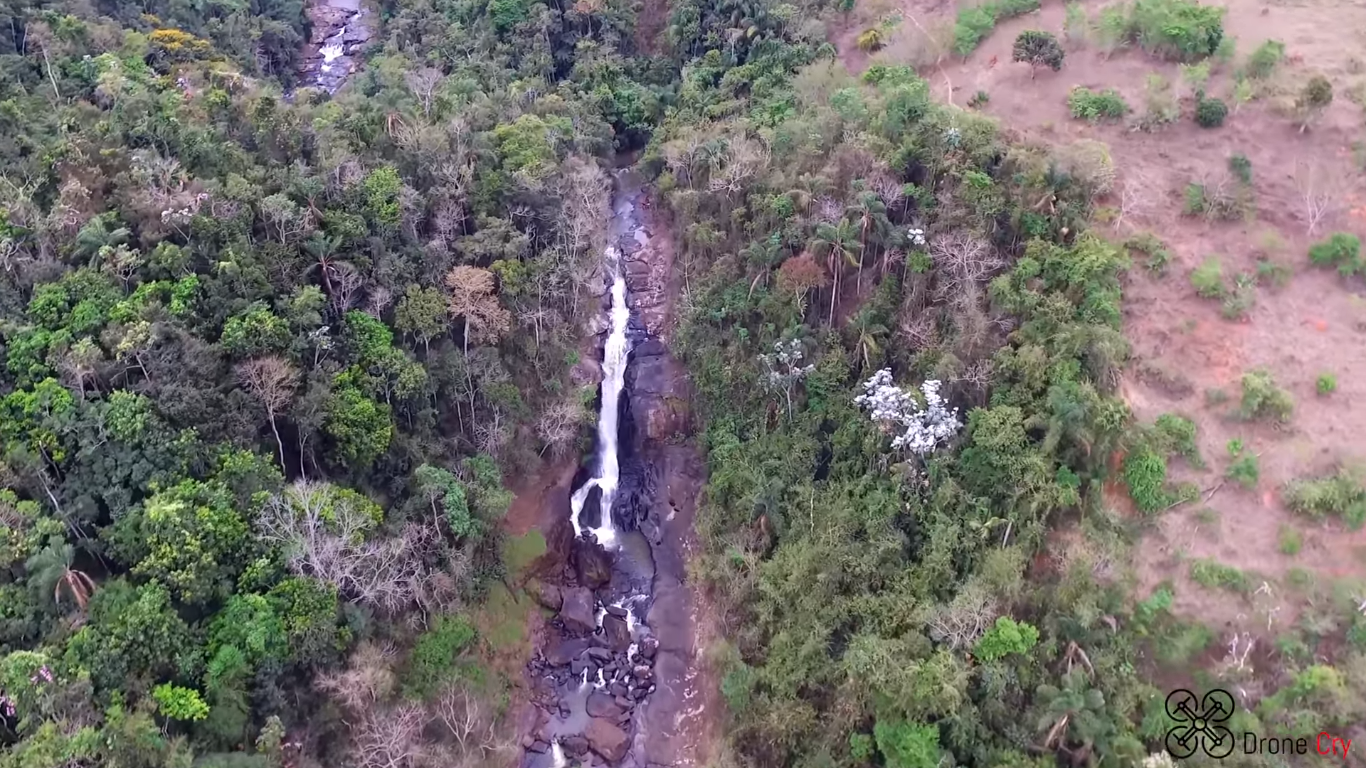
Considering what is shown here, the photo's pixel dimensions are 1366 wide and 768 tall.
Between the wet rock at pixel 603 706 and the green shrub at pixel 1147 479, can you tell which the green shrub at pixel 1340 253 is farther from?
the wet rock at pixel 603 706

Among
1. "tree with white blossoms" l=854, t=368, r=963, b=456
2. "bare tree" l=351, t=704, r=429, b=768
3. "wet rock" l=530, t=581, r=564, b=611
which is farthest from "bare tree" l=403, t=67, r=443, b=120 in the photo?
"bare tree" l=351, t=704, r=429, b=768

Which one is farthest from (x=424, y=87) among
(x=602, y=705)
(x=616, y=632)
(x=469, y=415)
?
(x=602, y=705)

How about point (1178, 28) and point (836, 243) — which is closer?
point (836, 243)

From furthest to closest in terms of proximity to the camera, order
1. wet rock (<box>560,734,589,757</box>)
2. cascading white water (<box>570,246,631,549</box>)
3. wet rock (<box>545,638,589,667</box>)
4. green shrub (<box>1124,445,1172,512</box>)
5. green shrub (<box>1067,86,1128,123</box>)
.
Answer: cascading white water (<box>570,246,631,549</box>) < green shrub (<box>1067,86,1128,123</box>) < wet rock (<box>545,638,589,667</box>) < wet rock (<box>560,734,589,757</box>) < green shrub (<box>1124,445,1172,512</box>)

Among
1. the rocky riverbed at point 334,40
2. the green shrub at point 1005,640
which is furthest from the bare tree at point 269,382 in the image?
the rocky riverbed at point 334,40

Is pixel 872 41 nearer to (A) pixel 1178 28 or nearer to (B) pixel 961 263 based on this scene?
(A) pixel 1178 28

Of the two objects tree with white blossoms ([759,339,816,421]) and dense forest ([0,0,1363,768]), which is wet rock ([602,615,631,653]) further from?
tree with white blossoms ([759,339,816,421])

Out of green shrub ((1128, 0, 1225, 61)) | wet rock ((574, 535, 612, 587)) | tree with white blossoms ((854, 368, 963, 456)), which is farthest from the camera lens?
green shrub ((1128, 0, 1225, 61))
